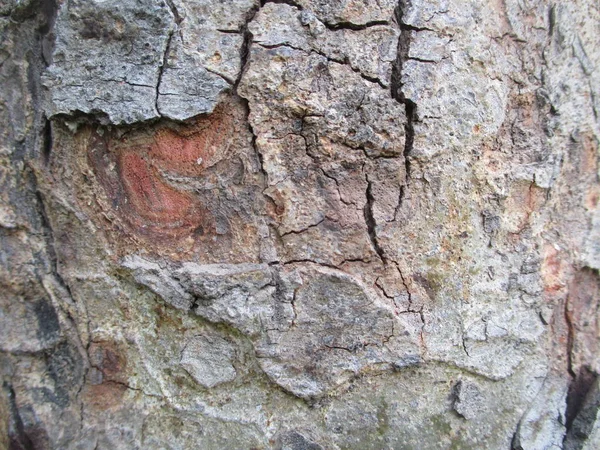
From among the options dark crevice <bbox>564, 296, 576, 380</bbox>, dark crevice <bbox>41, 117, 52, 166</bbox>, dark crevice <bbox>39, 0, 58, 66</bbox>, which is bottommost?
dark crevice <bbox>564, 296, 576, 380</bbox>

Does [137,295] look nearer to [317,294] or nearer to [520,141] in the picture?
[317,294]

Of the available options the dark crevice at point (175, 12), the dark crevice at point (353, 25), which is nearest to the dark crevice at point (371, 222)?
the dark crevice at point (353, 25)

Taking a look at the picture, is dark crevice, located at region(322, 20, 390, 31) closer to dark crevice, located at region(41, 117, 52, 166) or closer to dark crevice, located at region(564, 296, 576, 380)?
dark crevice, located at region(41, 117, 52, 166)

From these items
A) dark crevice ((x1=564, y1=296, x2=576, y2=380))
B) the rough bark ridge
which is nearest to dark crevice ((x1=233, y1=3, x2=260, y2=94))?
the rough bark ridge

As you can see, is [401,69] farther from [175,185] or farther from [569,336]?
[569,336]

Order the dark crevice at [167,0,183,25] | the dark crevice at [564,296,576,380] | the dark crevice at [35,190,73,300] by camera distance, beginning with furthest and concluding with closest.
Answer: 1. the dark crevice at [564,296,576,380]
2. the dark crevice at [35,190,73,300]
3. the dark crevice at [167,0,183,25]

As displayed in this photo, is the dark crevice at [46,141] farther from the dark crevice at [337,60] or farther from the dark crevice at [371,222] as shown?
the dark crevice at [371,222]

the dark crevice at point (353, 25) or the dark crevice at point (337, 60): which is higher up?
the dark crevice at point (353, 25)

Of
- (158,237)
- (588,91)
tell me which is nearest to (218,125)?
(158,237)

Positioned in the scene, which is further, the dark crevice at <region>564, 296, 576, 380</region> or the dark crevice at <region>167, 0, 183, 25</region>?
the dark crevice at <region>564, 296, 576, 380</region>
